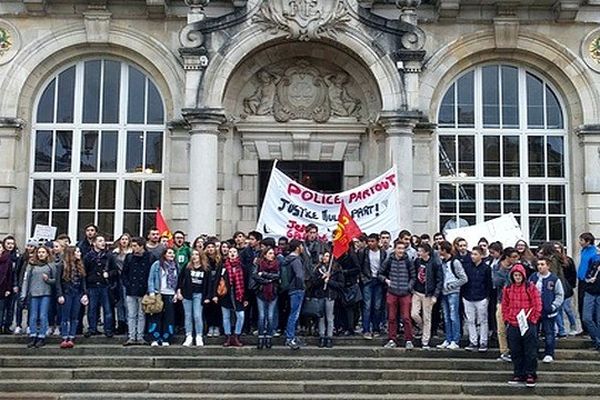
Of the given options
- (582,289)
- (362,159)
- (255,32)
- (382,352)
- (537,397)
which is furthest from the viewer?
(362,159)

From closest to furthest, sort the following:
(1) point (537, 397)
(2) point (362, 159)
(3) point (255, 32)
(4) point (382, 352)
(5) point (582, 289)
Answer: (1) point (537, 397) < (4) point (382, 352) < (5) point (582, 289) < (3) point (255, 32) < (2) point (362, 159)

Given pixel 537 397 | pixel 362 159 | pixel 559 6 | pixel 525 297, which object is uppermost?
pixel 559 6

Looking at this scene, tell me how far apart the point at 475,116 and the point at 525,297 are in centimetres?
761

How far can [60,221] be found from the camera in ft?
57.6

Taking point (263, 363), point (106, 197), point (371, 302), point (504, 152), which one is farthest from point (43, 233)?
point (504, 152)

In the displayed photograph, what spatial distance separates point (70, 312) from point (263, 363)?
3417 millimetres

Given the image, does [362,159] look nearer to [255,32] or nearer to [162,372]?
[255,32]

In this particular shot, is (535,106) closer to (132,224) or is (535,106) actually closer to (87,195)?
(132,224)

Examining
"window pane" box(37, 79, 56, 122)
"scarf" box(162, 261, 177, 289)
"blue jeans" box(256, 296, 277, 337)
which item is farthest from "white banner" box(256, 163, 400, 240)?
"window pane" box(37, 79, 56, 122)

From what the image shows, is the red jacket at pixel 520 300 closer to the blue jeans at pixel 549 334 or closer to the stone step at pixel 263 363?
the blue jeans at pixel 549 334

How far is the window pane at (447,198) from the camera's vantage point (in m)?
17.8

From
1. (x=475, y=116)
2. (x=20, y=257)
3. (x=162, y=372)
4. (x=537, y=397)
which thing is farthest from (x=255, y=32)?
(x=537, y=397)

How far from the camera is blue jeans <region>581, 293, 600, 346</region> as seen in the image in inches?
508

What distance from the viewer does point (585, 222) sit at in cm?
1738
